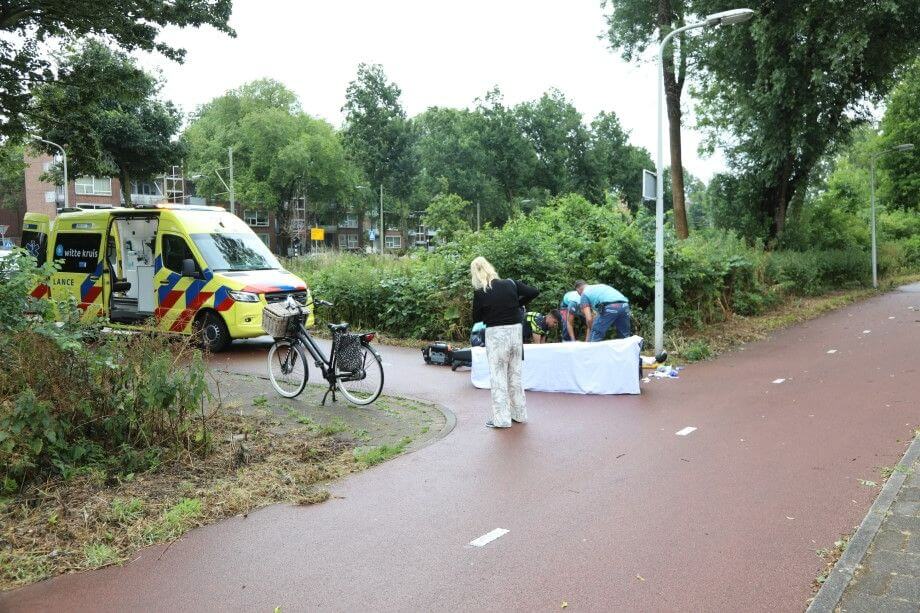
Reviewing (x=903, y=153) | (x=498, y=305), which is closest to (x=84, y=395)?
(x=498, y=305)

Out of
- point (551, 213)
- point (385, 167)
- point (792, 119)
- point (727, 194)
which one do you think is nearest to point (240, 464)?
point (551, 213)

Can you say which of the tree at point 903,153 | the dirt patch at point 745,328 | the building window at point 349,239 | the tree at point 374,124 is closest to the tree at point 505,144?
the tree at point 374,124

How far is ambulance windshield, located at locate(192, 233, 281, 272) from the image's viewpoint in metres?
12.5

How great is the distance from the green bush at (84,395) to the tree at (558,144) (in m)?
55.7

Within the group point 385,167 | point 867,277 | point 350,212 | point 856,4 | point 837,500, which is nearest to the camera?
point 837,500

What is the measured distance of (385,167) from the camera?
6191cm

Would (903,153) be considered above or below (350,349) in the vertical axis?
above

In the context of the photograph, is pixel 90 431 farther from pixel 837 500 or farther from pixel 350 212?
pixel 350 212

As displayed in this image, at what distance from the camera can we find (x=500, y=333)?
25.0 feet

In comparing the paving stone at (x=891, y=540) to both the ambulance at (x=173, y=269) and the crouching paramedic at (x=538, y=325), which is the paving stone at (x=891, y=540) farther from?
the ambulance at (x=173, y=269)

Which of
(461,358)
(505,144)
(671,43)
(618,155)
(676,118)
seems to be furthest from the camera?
(618,155)

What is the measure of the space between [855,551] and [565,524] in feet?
5.58

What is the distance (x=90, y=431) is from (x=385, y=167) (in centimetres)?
5776

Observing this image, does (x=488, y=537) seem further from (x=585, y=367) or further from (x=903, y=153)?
(x=903, y=153)
